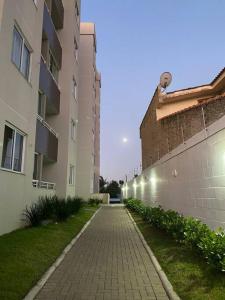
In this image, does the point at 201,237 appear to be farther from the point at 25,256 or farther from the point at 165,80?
the point at 165,80

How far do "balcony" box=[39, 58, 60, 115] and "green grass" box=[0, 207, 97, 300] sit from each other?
7.64 metres

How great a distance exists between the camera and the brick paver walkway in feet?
16.0

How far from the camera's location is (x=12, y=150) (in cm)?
987

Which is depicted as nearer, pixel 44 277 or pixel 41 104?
pixel 44 277

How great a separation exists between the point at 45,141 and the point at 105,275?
10.00 meters

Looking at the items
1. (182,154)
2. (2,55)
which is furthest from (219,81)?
(2,55)

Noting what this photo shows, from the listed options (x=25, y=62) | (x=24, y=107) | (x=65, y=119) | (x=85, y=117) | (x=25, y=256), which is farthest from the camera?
(x=85, y=117)

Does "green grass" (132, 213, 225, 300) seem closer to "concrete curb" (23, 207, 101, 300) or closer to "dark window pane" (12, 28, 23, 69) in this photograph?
"concrete curb" (23, 207, 101, 300)

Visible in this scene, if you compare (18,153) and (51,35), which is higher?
(51,35)

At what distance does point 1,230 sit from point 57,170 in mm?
9831

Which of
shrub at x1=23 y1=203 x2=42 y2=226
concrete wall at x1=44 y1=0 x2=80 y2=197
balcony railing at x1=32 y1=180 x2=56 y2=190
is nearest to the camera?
shrub at x1=23 y1=203 x2=42 y2=226

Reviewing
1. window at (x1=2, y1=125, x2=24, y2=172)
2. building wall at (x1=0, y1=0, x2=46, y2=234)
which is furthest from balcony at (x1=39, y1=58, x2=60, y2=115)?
window at (x1=2, y1=125, x2=24, y2=172)

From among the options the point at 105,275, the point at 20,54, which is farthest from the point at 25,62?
the point at 105,275

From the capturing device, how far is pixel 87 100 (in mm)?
36094
